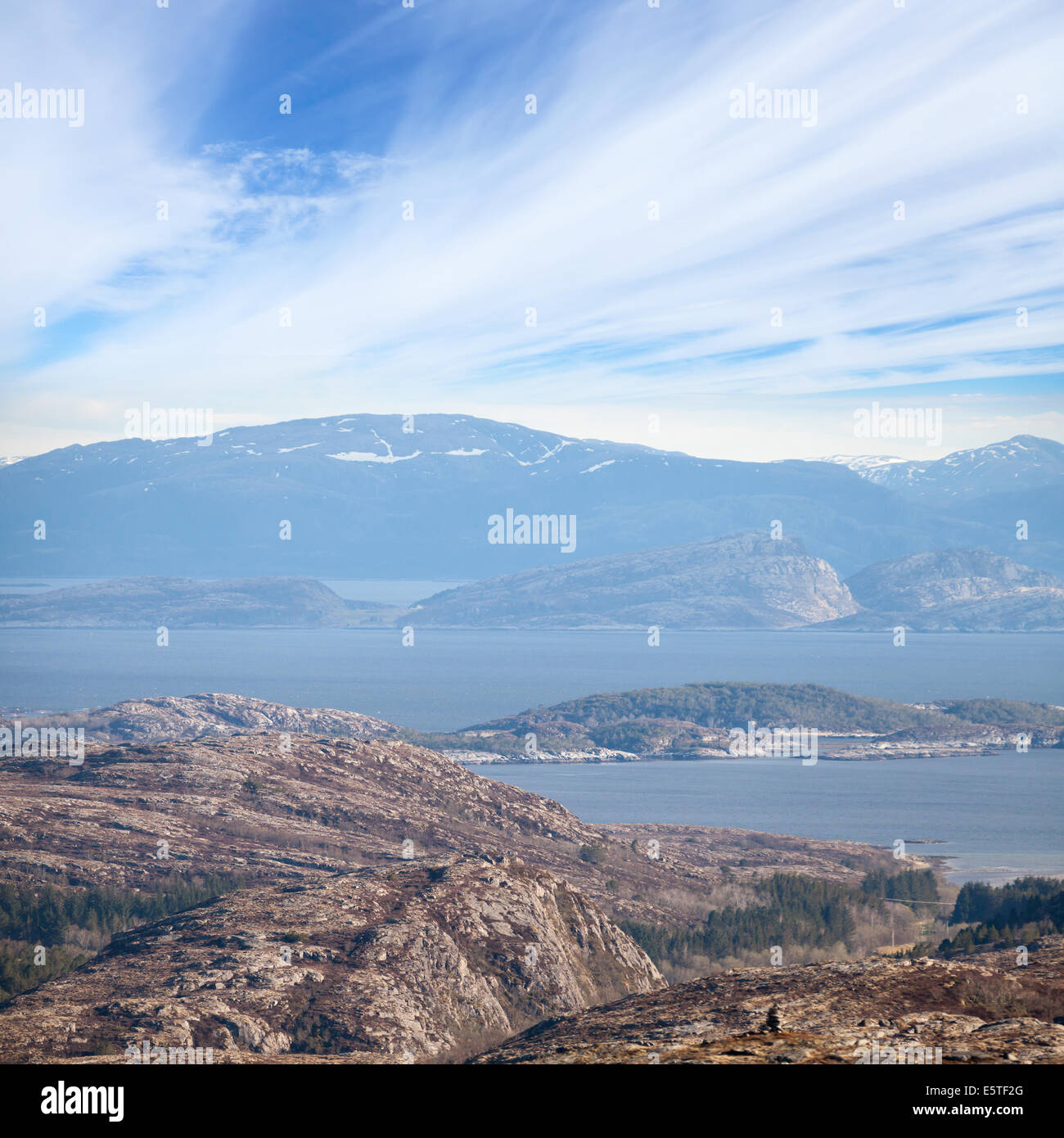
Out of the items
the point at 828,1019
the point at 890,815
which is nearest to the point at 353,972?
the point at 828,1019

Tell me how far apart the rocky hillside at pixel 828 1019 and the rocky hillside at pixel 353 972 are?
34.4 ft

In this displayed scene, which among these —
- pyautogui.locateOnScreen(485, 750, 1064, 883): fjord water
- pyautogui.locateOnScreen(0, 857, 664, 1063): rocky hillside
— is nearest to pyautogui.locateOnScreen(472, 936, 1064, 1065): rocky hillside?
pyautogui.locateOnScreen(0, 857, 664, 1063): rocky hillside

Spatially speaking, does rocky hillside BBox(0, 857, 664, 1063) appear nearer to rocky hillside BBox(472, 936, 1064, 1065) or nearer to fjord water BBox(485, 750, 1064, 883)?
rocky hillside BBox(472, 936, 1064, 1065)

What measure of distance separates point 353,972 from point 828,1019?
27.1 m

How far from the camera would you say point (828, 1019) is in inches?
1335

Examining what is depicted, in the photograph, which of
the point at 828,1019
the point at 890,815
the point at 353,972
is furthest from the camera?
the point at 890,815

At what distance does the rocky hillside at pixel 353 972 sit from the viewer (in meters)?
47.7

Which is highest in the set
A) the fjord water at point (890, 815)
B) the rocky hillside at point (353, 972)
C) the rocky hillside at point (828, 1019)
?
the rocky hillside at point (828, 1019)

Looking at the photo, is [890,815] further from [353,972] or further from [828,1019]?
[828,1019]

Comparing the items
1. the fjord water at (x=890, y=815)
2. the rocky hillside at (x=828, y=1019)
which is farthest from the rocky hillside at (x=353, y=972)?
the fjord water at (x=890, y=815)

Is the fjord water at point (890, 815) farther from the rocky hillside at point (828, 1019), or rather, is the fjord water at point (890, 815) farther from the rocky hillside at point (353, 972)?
the rocky hillside at point (828, 1019)

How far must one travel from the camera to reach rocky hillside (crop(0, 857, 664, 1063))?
156ft

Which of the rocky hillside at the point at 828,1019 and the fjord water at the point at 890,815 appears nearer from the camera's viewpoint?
the rocky hillside at the point at 828,1019

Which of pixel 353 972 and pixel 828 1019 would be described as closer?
pixel 828 1019
